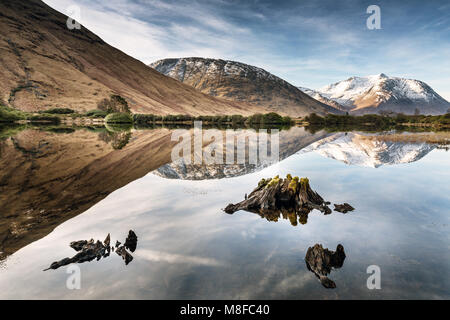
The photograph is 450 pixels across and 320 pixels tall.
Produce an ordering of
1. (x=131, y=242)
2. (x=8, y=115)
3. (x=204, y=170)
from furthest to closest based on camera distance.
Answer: (x=8, y=115)
(x=204, y=170)
(x=131, y=242)

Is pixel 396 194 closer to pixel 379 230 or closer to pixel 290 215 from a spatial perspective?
pixel 379 230

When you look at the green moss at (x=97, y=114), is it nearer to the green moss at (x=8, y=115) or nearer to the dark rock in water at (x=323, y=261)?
the green moss at (x=8, y=115)

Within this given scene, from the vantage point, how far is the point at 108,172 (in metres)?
19.2

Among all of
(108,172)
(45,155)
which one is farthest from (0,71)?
(108,172)

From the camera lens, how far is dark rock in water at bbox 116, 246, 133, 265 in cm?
736

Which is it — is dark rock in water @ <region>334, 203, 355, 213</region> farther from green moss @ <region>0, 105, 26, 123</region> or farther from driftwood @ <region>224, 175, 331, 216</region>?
green moss @ <region>0, 105, 26, 123</region>

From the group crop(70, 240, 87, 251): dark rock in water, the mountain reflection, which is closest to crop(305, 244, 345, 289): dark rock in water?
the mountain reflection

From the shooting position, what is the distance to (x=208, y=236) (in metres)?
9.04

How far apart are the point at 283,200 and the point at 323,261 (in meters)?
5.52

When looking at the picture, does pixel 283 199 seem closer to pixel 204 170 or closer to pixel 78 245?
pixel 78 245

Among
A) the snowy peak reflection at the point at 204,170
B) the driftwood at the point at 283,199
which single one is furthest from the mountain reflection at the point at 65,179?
the driftwood at the point at 283,199

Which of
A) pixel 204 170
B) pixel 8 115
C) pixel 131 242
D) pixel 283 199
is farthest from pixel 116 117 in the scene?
pixel 131 242
